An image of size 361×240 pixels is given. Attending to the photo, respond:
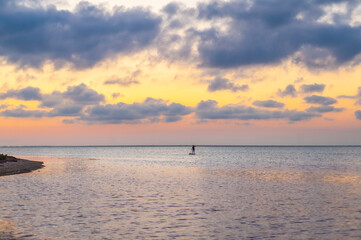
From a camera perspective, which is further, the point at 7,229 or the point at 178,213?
the point at 178,213

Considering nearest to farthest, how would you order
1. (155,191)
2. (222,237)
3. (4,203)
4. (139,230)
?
(222,237) < (139,230) < (4,203) < (155,191)

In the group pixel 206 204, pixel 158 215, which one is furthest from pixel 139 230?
pixel 206 204

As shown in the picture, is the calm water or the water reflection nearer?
the water reflection

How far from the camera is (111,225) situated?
2231 centimetres

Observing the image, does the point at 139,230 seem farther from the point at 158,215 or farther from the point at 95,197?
the point at 95,197

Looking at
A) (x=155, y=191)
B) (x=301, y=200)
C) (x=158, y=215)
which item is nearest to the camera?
(x=158, y=215)

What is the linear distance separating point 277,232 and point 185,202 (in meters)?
11.4

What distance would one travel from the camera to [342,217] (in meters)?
24.6

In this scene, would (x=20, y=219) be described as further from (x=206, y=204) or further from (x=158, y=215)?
(x=206, y=204)

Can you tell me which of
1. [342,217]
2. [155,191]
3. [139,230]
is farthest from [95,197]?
[342,217]

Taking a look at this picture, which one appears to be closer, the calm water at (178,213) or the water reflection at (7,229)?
the water reflection at (7,229)

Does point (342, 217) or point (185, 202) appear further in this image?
point (185, 202)

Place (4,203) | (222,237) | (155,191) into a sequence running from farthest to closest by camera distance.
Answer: (155,191) → (4,203) → (222,237)

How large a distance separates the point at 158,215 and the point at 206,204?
594 centimetres
